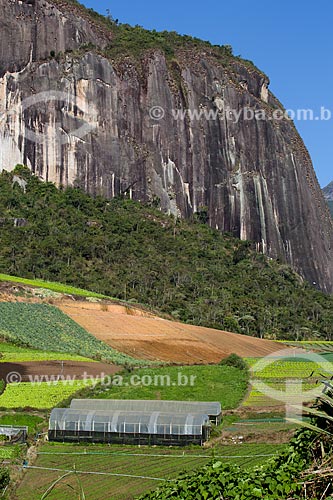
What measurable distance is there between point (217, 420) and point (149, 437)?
13.4ft

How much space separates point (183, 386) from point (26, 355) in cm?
1148

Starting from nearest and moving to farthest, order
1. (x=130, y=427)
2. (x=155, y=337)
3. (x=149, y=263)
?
(x=130, y=427) → (x=155, y=337) → (x=149, y=263)

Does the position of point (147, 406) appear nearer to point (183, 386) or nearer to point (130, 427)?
point (130, 427)

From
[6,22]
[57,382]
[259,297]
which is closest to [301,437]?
[57,382]

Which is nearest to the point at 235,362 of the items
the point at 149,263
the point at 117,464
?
the point at 117,464

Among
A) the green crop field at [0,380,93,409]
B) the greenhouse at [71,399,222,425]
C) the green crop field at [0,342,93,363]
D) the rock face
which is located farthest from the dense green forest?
the greenhouse at [71,399,222,425]

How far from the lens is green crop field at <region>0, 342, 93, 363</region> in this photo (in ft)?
176

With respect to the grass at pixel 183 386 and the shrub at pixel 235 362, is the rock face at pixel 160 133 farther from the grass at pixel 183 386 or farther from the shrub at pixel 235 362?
the grass at pixel 183 386

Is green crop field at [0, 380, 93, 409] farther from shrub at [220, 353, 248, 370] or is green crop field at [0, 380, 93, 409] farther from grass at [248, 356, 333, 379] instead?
shrub at [220, 353, 248, 370]

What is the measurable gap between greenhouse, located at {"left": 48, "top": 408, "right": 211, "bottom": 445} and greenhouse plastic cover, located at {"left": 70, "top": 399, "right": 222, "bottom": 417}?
1484 mm

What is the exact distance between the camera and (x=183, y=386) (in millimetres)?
50125

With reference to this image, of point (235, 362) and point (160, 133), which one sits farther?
point (160, 133)

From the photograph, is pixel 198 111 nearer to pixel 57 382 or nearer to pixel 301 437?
pixel 57 382

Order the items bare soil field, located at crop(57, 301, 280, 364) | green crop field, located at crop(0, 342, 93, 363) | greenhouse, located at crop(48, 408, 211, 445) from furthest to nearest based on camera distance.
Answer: bare soil field, located at crop(57, 301, 280, 364), green crop field, located at crop(0, 342, 93, 363), greenhouse, located at crop(48, 408, 211, 445)
